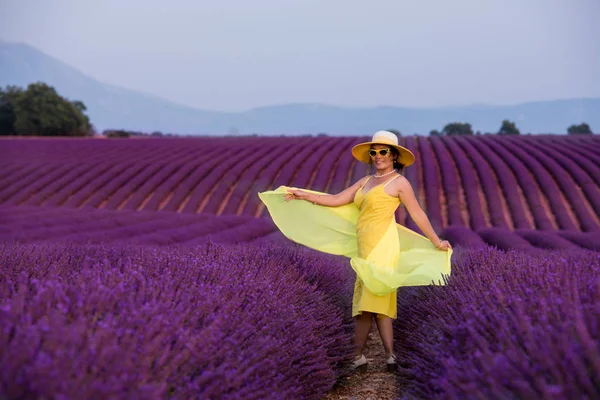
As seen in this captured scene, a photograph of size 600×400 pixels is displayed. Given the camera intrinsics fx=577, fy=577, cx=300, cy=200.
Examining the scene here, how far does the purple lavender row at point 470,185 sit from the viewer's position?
502 inches

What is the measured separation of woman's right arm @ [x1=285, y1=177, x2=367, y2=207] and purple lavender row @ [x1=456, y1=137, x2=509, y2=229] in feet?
29.1

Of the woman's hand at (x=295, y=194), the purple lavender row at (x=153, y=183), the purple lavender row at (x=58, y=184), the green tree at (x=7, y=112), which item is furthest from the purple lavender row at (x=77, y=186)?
the green tree at (x=7, y=112)

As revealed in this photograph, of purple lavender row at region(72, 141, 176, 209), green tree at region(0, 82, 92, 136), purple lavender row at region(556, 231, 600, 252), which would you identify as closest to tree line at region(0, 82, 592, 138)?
green tree at region(0, 82, 92, 136)

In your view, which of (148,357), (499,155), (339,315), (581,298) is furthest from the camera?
(499,155)

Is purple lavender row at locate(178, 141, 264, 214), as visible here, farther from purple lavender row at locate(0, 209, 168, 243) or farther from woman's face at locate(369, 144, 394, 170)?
woman's face at locate(369, 144, 394, 170)

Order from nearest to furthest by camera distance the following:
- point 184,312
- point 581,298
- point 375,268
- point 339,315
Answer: point 184,312 < point 581,298 < point 375,268 < point 339,315

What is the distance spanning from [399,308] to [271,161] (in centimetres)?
1417

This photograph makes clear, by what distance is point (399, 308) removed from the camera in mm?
4555

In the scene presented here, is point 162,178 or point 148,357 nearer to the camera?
point 148,357

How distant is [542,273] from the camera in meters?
2.86

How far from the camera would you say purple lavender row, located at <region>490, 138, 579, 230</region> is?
12.5 metres

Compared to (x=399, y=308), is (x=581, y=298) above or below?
above

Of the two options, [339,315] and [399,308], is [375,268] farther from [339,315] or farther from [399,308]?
[399,308]

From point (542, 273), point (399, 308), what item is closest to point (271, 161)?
point (399, 308)
